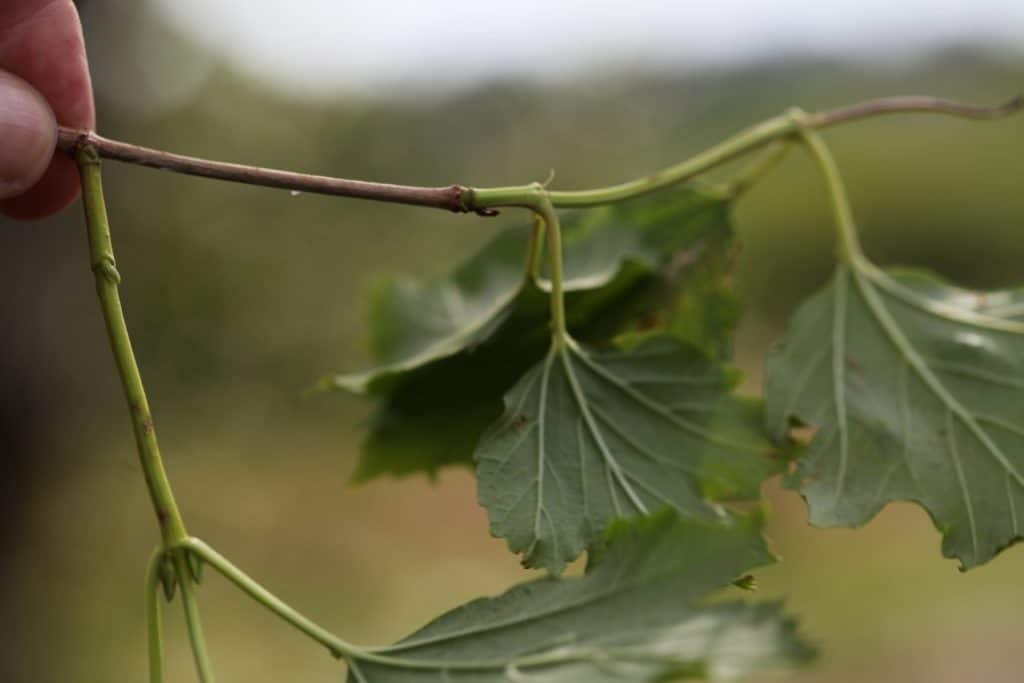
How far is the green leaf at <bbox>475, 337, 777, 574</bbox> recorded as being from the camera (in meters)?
0.38

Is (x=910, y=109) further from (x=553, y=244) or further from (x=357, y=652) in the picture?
(x=357, y=652)

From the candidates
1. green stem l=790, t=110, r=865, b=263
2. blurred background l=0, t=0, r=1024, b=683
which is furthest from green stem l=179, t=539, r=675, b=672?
blurred background l=0, t=0, r=1024, b=683

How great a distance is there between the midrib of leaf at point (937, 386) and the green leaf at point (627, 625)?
0.13 meters

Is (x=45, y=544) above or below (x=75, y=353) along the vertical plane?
below

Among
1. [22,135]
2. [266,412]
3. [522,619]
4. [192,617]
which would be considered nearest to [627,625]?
[522,619]

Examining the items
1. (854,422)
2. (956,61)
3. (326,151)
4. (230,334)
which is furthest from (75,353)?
(956,61)

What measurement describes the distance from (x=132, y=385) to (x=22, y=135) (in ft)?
0.39

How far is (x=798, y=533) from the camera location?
2820 millimetres

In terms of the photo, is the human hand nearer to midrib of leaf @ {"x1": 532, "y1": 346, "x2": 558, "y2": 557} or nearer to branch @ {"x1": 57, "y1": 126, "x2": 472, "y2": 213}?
branch @ {"x1": 57, "y1": 126, "x2": 472, "y2": 213}

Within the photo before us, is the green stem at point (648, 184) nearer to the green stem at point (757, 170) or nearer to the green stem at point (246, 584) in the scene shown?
the green stem at point (757, 170)

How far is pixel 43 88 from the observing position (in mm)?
422

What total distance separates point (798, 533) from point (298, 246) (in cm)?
177

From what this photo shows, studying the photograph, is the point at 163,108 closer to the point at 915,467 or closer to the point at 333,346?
the point at 333,346

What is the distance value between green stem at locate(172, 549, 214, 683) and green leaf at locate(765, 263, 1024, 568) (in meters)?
0.25
